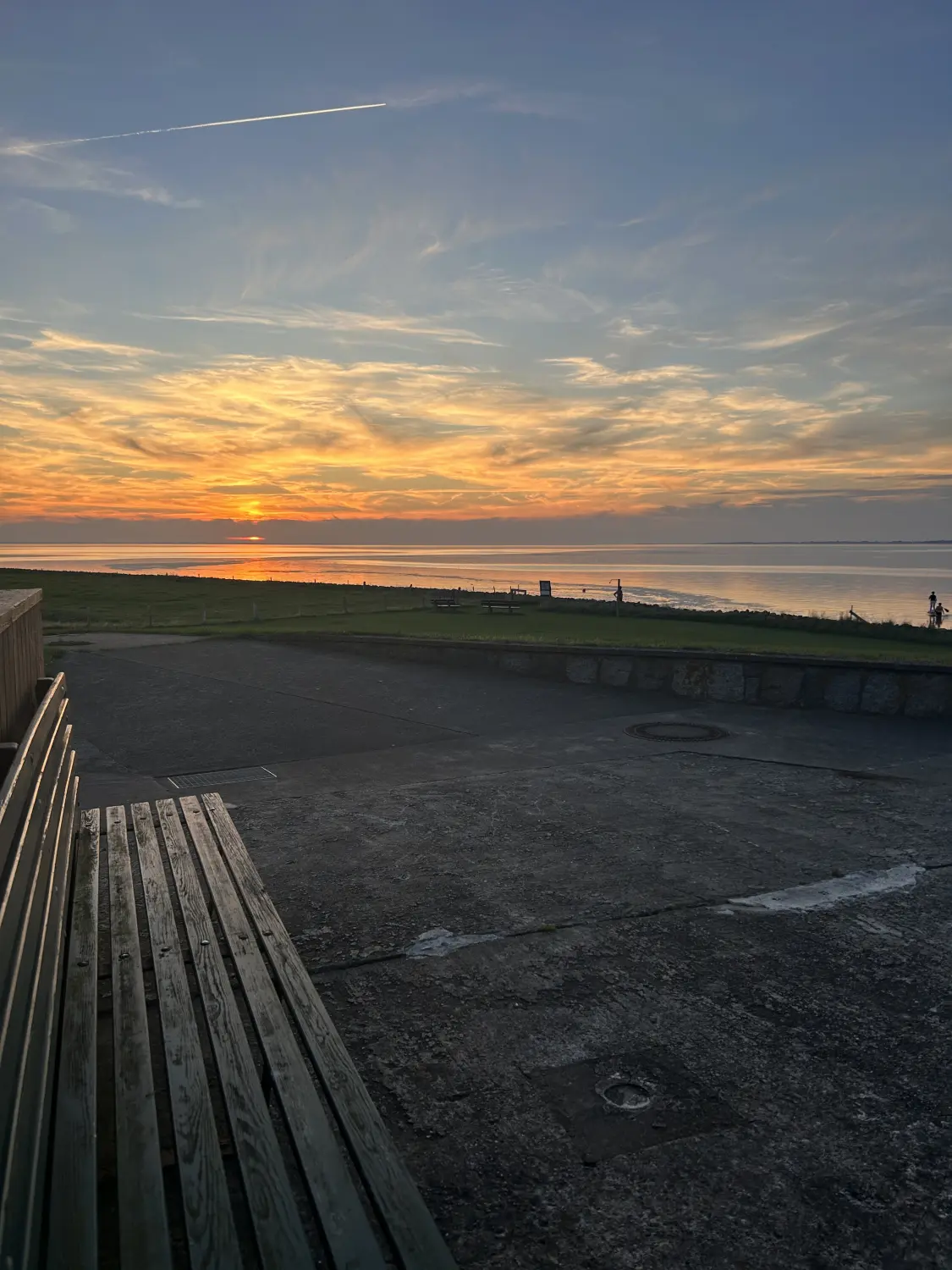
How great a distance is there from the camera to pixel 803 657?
476 inches

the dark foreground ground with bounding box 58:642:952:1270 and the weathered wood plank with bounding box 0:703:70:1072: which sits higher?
the weathered wood plank with bounding box 0:703:70:1072

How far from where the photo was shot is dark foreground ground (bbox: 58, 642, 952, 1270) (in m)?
2.95

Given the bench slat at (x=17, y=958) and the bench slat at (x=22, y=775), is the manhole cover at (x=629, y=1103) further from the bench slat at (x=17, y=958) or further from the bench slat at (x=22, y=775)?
the bench slat at (x=22, y=775)

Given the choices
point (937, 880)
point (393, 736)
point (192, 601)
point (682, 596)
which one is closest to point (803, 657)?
point (393, 736)

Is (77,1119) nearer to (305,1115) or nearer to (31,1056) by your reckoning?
(31,1056)

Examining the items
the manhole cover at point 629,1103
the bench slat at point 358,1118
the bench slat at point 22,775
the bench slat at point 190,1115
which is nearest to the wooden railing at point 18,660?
the bench slat at point 22,775

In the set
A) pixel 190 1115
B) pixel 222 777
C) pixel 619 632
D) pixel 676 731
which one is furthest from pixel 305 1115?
pixel 619 632

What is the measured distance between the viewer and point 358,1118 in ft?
9.10

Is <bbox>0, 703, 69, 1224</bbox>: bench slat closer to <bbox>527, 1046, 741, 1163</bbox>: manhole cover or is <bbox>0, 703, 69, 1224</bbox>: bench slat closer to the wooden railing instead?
the wooden railing

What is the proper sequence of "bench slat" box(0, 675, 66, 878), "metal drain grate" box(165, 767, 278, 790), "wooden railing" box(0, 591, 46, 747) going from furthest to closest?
"metal drain grate" box(165, 767, 278, 790)
"wooden railing" box(0, 591, 46, 747)
"bench slat" box(0, 675, 66, 878)

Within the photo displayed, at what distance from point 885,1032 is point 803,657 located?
866 centimetres

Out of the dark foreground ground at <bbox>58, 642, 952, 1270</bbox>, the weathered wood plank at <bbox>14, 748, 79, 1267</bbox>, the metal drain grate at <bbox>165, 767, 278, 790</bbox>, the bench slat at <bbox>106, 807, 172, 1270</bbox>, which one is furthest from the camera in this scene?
the metal drain grate at <bbox>165, 767, 278, 790</bbox>

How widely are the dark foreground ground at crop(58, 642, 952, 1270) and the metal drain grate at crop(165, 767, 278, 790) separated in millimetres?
115

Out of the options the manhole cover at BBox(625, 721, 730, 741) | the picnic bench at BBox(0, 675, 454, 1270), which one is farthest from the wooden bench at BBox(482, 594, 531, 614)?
the picnic bench at BBox(0, 675, 454, 1270)
